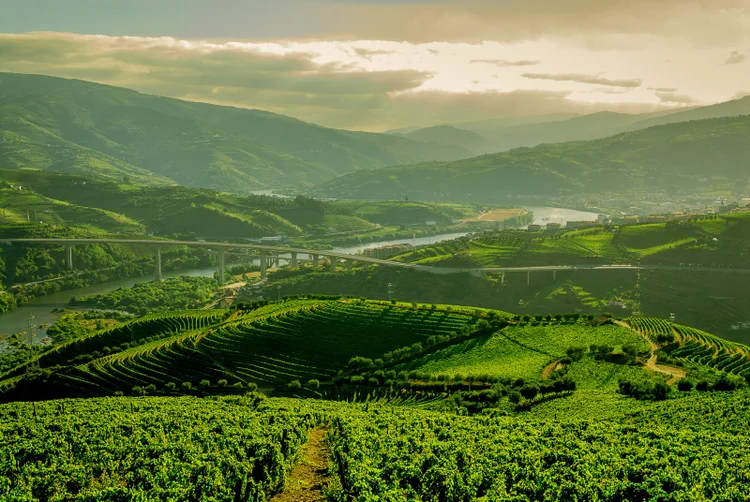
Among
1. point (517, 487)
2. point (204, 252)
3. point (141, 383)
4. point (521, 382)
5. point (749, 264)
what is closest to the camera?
point (517, 487)

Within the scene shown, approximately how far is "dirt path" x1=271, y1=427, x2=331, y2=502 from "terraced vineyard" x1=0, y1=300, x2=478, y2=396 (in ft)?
71.0

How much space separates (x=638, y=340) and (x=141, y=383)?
4265 cm

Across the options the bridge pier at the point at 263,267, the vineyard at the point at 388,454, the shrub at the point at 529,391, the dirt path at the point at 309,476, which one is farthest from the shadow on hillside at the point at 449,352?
the bridge pier at the point at 263,267

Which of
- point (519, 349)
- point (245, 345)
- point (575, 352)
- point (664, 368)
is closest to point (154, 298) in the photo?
point (245, 345)

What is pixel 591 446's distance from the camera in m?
29.7

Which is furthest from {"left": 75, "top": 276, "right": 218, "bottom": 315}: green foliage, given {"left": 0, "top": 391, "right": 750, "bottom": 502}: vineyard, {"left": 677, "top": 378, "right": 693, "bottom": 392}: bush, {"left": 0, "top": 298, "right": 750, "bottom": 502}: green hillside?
{"left": 677, "top": 378, "right": 693, "bottom": 392}: bush

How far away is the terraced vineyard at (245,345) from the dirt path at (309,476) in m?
21.7

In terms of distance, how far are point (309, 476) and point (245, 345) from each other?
105ft

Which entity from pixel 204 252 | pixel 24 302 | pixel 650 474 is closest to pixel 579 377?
pixel 650 474

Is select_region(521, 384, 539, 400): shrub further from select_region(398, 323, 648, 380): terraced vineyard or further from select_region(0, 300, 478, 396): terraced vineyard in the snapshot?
select_region(0, 300, 478, 396): terraced vineyard

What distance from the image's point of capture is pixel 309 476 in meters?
28.5

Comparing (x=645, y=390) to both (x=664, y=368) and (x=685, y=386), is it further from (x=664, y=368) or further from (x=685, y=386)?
(x=664, y=368)

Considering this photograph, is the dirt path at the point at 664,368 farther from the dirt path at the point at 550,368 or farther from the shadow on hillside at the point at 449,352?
the shadow on hillside at the point at 449,352

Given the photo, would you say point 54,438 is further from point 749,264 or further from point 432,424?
point 749,264
